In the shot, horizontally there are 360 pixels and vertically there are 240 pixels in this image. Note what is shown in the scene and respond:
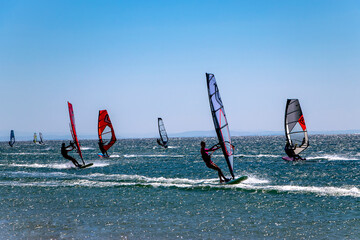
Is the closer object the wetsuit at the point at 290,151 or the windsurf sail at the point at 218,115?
the windsurf sail at the point at 218,115

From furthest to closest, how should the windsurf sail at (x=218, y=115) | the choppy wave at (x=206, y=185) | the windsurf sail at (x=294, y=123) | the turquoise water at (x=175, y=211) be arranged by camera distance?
the windsurf sail at (x=294, y=123) < the choppy wave at (x=206, y=185) < the windsurf sail at (x=218, y=115) < the turquoise water at (x=175, y=211)

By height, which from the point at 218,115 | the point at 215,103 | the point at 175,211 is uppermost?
the point at 215,103

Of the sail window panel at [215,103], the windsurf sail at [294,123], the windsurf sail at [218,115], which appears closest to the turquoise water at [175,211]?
the windsurf sail at [218,115]

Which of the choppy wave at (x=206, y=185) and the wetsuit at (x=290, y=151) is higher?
the wetsuit at (x=290, y=151)

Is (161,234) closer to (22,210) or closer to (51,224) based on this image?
(51,224)

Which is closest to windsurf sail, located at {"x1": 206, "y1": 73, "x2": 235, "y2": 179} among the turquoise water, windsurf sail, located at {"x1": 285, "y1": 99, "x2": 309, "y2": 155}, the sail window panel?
the sail window panel

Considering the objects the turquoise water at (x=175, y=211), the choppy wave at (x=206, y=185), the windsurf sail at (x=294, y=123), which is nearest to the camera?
the turquoise water at (x=175, y=211)

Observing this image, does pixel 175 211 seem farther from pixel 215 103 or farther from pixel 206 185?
pixel 206 185

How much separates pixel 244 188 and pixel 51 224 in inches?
289

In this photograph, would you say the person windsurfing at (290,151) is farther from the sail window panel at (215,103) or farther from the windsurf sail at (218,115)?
the sail window panel at (215,103)

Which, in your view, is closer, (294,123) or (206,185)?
(206,185)

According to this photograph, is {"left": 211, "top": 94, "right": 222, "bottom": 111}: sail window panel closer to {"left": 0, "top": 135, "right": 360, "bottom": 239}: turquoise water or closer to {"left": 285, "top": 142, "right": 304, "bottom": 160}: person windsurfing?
{"left": 0, "top": 135, "right": 360, "bottom": 239}: turquoise water

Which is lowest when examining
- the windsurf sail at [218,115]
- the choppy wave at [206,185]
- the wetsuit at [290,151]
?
the choppy wave at [206,185]

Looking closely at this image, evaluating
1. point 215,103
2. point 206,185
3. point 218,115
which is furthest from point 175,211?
point 206,185
